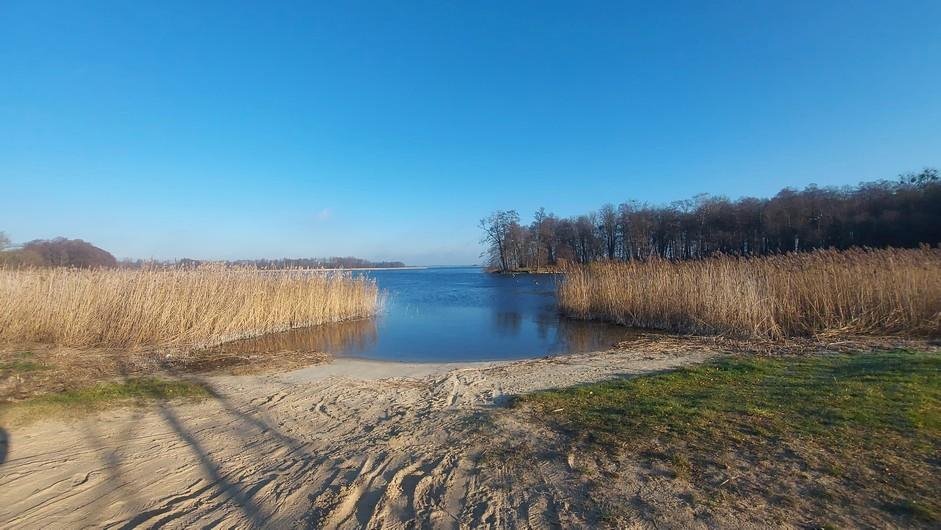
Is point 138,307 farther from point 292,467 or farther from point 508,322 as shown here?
point 508,322

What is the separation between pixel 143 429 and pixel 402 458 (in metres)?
3.45

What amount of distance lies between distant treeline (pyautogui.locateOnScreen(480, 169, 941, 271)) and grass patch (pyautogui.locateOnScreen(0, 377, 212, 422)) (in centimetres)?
1887

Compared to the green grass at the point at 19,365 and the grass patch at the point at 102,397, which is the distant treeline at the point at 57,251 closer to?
the green grass at the point at 19,365

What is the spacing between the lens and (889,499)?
2.93 meters

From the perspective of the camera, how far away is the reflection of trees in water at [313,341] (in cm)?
1333

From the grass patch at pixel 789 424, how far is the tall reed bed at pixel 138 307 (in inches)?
465

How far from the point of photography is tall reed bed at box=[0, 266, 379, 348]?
39.8ft

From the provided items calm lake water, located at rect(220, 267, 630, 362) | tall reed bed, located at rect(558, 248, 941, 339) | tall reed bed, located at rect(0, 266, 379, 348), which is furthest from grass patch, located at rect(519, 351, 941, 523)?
tall reed bed, located at rect(0, 266, 379, 348)

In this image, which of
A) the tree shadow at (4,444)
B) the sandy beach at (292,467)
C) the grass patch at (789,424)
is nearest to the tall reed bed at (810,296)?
the grass patch at (789,424)

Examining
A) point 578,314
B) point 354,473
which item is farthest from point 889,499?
point 578,314

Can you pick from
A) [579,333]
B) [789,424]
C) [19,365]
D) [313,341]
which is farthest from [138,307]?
[789,424]

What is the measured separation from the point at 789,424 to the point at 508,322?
15.4 meters

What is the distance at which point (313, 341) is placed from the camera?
15086 mm

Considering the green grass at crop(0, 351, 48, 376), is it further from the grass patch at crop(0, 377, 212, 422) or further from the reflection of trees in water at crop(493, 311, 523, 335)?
the reflection of trees in water at crop(493, 311, 523, 335)
